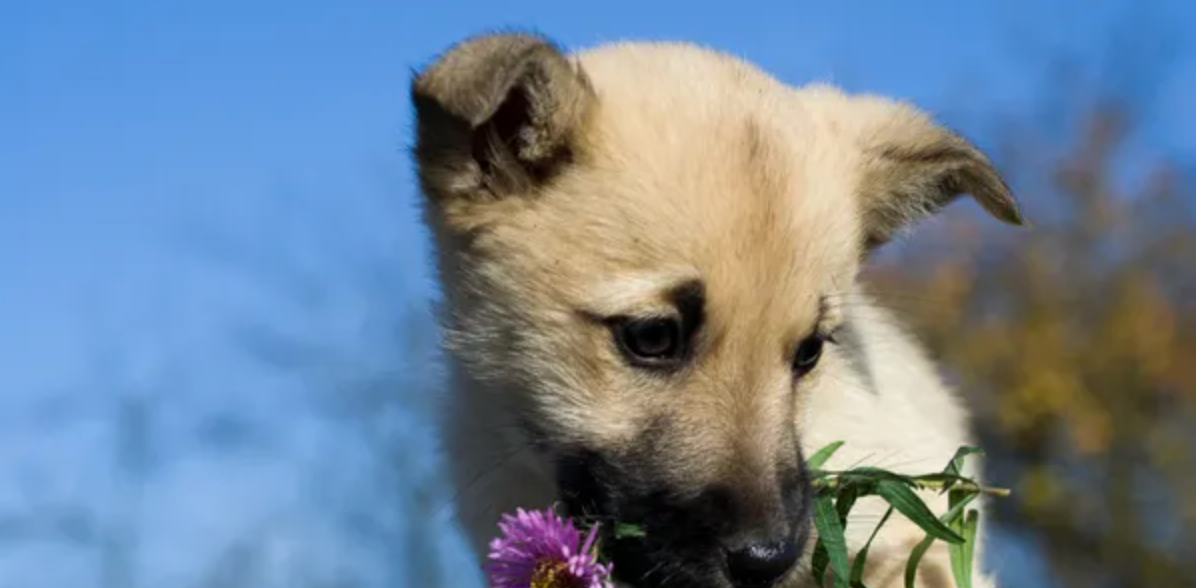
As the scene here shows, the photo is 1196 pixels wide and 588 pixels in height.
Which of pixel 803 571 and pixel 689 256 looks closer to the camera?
pixel 689 256

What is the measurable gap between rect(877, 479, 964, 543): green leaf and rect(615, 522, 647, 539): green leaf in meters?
0.70

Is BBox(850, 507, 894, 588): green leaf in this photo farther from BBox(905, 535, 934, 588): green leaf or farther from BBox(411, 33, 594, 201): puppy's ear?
BBox(411, 33, 594, 201): puppy's ear

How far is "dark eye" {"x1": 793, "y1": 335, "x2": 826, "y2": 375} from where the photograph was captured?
14.8ft

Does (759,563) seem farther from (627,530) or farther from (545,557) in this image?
(545,557)

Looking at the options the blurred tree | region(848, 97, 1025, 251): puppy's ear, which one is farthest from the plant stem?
the blurred tree

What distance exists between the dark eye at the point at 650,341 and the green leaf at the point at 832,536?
60 centimetres

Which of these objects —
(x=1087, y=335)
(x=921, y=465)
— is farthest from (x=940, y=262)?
(x=921, y=465)

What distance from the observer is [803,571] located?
4535 mm

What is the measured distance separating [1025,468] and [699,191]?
11.3 metres

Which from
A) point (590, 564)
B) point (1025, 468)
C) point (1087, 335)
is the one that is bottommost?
point (590, 564)

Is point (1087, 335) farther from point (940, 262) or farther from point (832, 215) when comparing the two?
point (832, 215)

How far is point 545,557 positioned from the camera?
12.7ft

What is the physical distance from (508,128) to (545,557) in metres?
1.29

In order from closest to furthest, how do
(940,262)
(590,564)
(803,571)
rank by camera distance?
(590,564) → (803,571) → (940,262)
